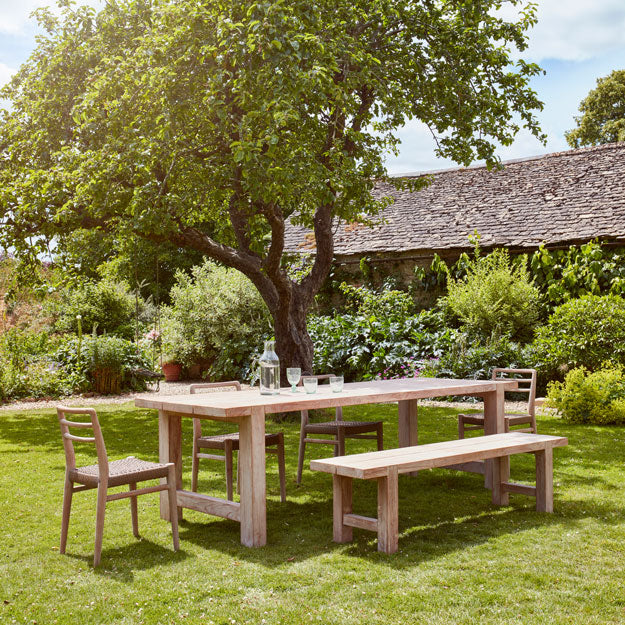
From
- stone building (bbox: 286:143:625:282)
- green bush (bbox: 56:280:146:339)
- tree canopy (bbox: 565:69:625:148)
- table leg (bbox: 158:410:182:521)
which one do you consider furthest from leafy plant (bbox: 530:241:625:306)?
tree canopy (bbox: 565:69:625:148)

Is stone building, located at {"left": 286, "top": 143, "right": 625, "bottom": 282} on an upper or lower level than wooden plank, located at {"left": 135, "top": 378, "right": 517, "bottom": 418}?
upper

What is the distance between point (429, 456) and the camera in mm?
4785

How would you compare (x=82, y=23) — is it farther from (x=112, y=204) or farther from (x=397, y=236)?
(x=397, y=236)

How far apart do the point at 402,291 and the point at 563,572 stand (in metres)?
11.8

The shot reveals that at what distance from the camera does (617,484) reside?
623 centimetres

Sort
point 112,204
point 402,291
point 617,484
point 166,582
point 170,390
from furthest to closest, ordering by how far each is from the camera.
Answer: point 402,291
point 170,390
point 112,204
point 617,484
point 166,582

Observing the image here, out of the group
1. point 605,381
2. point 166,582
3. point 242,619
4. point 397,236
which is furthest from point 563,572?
point 397,236

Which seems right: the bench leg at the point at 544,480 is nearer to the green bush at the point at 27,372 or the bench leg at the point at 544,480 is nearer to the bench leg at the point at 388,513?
the bench leg at the point at 388,513

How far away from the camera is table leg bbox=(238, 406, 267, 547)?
4637 millimetres

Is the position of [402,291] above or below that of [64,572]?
above

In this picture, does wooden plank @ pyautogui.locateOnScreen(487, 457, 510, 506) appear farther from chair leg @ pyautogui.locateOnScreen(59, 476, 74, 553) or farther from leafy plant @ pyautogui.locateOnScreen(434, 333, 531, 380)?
leafy plant @ pyautogui.locateOnScreen(434, 333, 531, 380)

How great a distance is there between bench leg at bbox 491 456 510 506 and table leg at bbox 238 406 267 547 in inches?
78.7

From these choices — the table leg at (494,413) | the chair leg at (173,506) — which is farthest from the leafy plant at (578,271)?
the chair leg at (173,506)

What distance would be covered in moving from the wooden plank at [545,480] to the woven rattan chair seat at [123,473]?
2803 millimetres
